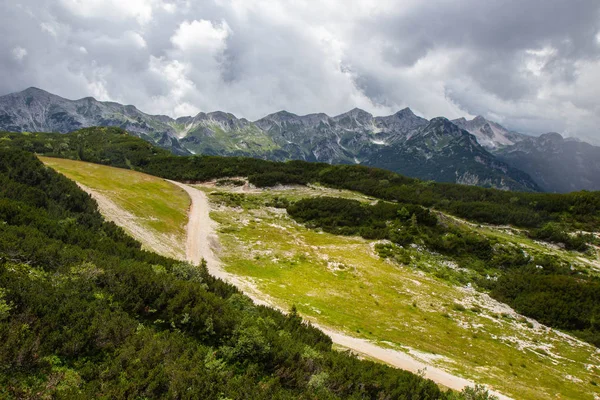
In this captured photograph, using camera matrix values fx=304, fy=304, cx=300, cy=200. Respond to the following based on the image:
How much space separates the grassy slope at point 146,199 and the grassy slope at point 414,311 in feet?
21.9

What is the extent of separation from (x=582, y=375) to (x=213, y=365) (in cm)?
2547

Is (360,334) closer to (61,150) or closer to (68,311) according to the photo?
(68,311)

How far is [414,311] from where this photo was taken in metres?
26.7

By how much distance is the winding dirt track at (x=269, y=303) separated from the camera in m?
16.7

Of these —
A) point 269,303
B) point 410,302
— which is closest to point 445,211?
point 410,302

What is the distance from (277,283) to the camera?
28062mm

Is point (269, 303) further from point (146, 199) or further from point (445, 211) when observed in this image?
point (445, 211)

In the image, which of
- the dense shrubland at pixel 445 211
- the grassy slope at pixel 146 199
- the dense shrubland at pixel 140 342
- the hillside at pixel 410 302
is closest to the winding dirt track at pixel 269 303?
the hillside at pixel 410 302

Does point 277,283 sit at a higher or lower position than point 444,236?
lower

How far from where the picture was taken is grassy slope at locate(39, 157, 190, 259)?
1439 inches

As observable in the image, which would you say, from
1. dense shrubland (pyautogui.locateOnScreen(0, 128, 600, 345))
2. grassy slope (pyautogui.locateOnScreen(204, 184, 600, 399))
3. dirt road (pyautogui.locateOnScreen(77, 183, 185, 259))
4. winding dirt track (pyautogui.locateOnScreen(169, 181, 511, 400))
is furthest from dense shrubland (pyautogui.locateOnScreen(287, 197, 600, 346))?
dirt road (pyautogui.locateOnScreen(77, 183, 185, 259))

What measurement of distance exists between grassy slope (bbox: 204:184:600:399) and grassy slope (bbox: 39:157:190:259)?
6.67 metres

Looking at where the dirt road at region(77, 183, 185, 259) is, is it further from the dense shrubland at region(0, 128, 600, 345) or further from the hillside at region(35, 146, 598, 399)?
the dense shrubland at region(0, 128, 600, 345)

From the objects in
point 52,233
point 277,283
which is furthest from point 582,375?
point 52,233
